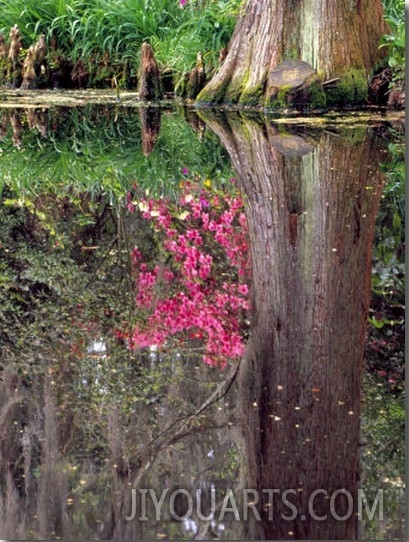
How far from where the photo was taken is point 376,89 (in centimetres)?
1236

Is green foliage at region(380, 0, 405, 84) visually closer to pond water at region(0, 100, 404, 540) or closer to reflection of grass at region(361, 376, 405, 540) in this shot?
pond water at region(0, 100, 404, 540)

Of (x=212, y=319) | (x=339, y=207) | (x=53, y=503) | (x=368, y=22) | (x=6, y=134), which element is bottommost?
(x=53, y=503)

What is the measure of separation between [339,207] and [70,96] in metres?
9.13

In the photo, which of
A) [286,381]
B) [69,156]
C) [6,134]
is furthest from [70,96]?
[286,381]

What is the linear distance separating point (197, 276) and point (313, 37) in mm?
6653

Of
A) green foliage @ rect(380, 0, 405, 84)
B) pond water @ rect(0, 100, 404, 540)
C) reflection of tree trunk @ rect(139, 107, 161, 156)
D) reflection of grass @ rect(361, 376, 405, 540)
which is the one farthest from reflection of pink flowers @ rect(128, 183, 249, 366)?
green foliage @ rect(380, 0, 405, 84)

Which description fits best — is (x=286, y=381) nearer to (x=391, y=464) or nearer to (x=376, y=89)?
(x=391, y=464)

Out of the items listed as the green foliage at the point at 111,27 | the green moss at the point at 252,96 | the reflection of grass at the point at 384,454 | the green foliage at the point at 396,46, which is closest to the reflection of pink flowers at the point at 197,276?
the reflection of grass at the point at 384,454

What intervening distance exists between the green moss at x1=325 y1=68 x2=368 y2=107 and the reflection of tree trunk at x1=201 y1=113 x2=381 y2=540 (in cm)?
336

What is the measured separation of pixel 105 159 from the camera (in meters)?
9.57

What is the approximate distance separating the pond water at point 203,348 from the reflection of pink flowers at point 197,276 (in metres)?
0.02

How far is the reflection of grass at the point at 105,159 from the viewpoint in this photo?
8.30 meters

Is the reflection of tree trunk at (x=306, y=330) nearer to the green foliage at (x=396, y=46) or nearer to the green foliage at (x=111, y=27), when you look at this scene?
the green foliage at (x=396, y=46)

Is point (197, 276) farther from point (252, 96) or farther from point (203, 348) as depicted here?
point (252, 96)
